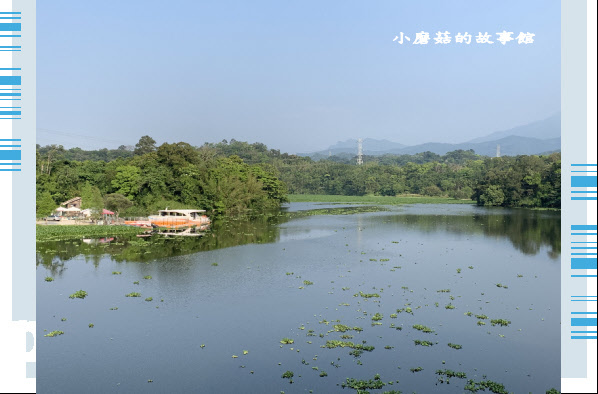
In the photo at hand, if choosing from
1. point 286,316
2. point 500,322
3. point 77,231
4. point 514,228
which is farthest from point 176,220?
point 500,322

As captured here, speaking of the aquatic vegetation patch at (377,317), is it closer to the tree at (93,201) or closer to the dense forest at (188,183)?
the tree at (93,201)

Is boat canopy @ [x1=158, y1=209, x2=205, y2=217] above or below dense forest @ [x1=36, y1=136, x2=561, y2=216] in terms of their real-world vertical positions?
below

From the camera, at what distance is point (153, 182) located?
49.4 m

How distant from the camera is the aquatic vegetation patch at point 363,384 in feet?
37.9

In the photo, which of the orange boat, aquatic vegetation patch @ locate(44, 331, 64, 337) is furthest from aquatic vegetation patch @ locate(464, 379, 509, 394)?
the orange boat

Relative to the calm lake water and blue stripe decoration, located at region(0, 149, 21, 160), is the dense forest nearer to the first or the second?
the calm lake water

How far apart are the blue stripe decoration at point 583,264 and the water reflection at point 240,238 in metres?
23.6

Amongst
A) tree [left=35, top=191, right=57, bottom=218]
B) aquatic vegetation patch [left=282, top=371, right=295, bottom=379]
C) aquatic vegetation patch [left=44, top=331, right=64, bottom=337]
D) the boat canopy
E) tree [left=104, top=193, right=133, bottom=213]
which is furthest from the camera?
tree [left=104, top=193, right=133, bottom=213]

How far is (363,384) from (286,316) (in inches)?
221

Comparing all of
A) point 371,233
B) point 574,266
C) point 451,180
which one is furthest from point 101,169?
point 451,180

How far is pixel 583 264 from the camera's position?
6.45 metres

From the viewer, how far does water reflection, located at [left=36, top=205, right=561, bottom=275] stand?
2852cm

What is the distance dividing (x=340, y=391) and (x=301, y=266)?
14157mm

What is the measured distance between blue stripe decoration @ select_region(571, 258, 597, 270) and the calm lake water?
6208 millimetres
